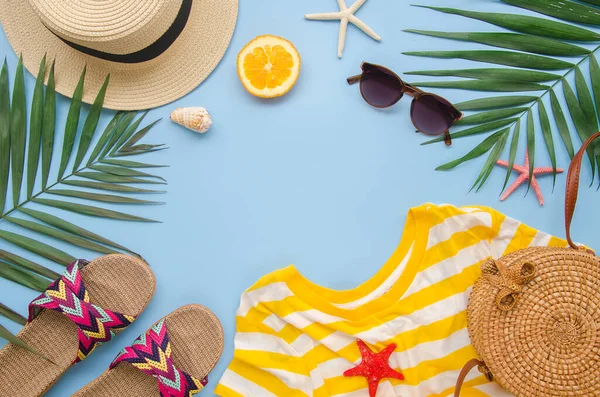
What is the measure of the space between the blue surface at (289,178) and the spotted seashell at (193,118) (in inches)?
2.3

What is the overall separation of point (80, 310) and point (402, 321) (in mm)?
862

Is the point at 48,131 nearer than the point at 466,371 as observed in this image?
No

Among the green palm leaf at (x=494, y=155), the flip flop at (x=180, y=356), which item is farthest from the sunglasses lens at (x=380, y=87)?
the flip flop at (x=180, y=356)

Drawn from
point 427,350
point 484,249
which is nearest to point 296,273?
point 427,350

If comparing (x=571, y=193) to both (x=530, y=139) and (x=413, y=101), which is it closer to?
(x=530, y=139)

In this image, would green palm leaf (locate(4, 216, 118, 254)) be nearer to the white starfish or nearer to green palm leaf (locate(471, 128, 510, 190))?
the white starfish

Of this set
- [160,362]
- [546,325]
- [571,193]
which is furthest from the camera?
[160,362]

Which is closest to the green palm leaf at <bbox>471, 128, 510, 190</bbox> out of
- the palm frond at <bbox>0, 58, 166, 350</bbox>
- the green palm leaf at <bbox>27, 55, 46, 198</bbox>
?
the palm frond at <bbox>0, 58, 166, 350</bbox>

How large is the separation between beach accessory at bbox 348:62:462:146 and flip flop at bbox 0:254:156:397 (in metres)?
0.80

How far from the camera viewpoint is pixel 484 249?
1.28 meters

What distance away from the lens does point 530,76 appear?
131 cm

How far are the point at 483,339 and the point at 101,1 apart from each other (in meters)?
1.20

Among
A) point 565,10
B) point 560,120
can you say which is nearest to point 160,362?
point 560,120

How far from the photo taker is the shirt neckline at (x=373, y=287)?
4.23ft
